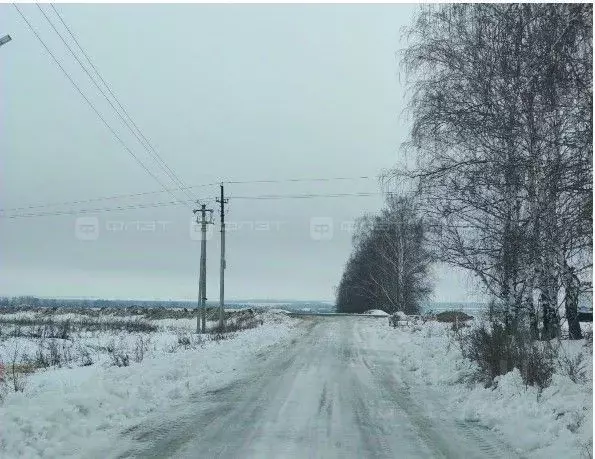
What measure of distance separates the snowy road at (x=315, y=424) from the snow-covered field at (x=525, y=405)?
0.26m

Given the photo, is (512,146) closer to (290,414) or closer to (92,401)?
(290,414)

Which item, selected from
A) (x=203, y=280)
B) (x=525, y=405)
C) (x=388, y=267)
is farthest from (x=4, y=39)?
(x=388, y=267)

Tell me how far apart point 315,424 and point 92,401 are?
3.06 meters

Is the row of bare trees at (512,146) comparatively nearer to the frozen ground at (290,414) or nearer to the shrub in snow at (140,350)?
the frozen ground at (290,414)

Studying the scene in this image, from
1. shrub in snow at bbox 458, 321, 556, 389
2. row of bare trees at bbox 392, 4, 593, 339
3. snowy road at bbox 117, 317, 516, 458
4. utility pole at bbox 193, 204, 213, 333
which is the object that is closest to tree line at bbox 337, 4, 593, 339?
row of bare trees at bbox 392, 4, 593, 339

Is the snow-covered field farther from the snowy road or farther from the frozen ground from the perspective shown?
the snowy road

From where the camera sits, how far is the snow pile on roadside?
20.0ft

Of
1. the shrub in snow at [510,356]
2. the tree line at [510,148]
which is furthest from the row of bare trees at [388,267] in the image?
the shrub in snow at [510,356]

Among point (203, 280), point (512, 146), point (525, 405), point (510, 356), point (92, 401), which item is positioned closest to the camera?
point (525, 405)

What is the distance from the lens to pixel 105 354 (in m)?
16.2

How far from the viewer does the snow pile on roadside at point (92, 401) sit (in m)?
6.09

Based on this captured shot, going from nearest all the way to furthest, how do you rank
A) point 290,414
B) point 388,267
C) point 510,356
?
point 290,414, point 510,356, point 388,267

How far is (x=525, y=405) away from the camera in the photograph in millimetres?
7531

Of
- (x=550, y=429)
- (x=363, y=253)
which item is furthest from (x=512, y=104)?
(x=363, y=253)
